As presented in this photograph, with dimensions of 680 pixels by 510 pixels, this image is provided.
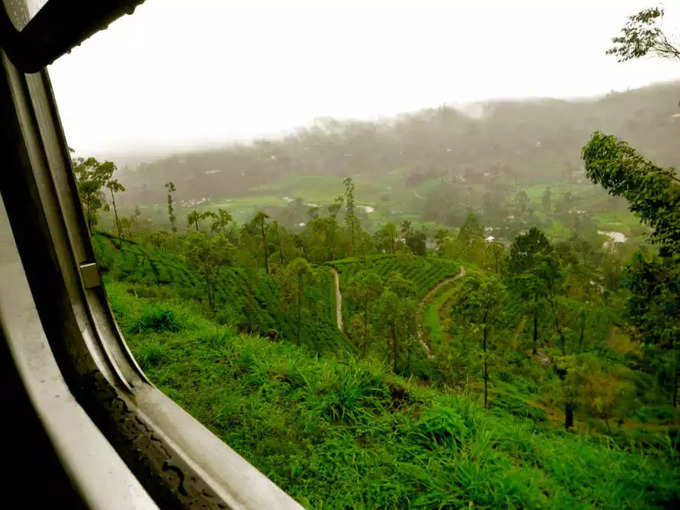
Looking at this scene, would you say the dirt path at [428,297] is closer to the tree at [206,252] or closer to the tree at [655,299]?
the tree at [206,252]

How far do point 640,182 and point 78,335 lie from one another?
545cm

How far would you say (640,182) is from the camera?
3.89m

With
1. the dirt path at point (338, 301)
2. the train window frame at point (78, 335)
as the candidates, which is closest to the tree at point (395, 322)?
the dirt path at point (338, 301)

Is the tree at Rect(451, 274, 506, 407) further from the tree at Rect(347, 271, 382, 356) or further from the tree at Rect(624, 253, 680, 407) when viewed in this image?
the tree at Rect(624, 253, 680, 407)

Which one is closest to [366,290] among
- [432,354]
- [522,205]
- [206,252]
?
[206,252]

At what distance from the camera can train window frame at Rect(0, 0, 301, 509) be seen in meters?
1.12

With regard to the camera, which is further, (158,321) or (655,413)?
(655,413)

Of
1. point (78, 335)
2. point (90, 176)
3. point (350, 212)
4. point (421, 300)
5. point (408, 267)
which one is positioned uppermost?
point (90, 176)

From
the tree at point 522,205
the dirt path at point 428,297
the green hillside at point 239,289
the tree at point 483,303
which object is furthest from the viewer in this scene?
the tree at point 522,205

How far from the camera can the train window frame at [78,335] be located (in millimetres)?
1123

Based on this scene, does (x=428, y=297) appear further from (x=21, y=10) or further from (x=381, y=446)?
(x=21, y=10)

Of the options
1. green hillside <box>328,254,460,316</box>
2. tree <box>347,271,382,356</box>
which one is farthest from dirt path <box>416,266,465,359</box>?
tree <box>347,271,382,356</box>

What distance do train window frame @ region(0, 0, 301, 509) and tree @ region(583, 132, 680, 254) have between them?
15.9 ft

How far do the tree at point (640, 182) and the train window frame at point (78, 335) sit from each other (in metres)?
4.86
